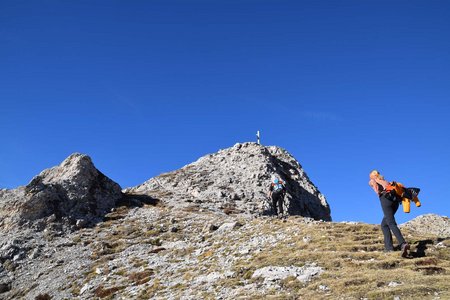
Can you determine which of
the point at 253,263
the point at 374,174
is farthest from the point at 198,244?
the point at 374,174

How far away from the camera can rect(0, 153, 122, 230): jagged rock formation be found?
4209 centimetres

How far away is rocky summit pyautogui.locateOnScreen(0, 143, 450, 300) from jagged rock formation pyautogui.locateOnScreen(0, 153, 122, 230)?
0.48ft

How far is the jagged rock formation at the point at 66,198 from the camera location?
4209 cm

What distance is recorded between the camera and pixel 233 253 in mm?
24219

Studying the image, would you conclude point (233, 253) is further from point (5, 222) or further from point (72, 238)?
point (5, 222)

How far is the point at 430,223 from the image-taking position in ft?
206

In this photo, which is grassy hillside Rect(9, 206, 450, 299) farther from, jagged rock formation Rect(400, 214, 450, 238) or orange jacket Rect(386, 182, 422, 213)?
jagged rock formation Rect(400, 214, 450, 238)

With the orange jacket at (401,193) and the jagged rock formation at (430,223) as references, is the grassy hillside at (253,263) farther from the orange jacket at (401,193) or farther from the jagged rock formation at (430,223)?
the jagged rock formation at (430,223)

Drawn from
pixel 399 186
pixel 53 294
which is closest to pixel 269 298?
pixel 399 186

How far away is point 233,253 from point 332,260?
7.52m

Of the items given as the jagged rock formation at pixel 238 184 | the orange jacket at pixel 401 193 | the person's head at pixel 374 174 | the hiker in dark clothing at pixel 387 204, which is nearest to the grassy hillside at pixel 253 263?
the hiker in dark clothing at pixel 387 204

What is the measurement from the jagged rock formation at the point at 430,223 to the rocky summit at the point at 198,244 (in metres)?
0.30

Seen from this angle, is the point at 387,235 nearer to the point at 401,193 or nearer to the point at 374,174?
the point at 401,193

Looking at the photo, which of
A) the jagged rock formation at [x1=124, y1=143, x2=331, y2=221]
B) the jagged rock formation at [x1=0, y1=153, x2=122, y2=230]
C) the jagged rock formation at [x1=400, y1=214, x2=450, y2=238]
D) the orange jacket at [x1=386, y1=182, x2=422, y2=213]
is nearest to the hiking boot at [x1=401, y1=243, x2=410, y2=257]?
the orange jacket at [x1=386, y1=182, x2=422, y2=213]
